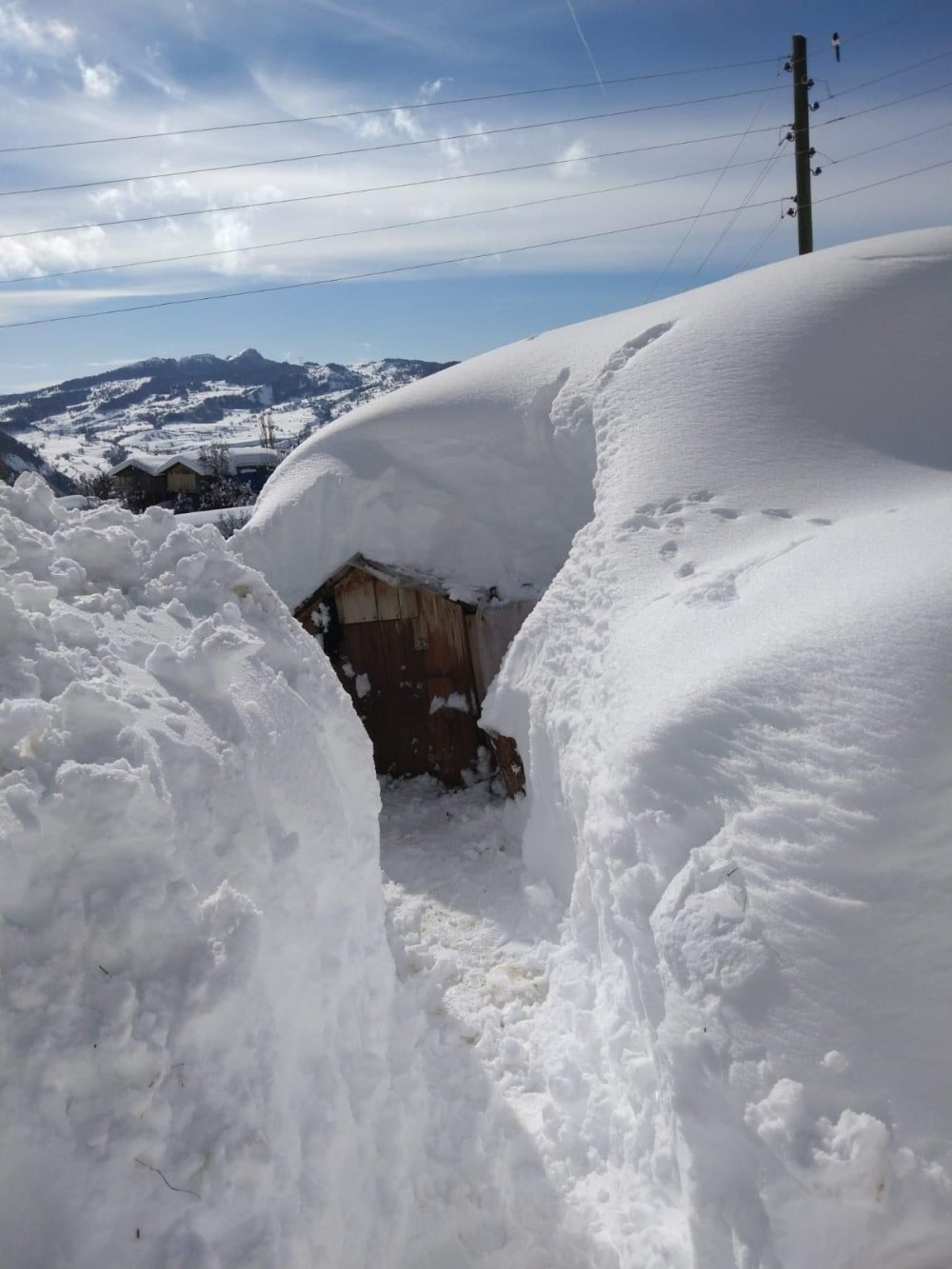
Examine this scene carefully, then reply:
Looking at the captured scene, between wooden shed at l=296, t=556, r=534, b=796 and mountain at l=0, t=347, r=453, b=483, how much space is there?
274ft

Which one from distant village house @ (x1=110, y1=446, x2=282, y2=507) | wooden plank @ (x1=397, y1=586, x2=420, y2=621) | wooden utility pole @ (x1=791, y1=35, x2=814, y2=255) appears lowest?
wooden plank @ (x1=397, y1=586, x2=420, y2=621)

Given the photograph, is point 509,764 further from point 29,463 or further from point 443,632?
point 29,463

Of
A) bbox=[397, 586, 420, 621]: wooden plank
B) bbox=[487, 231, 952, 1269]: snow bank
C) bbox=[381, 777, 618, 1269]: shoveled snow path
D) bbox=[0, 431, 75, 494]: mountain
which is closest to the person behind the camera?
bbox=[487, 231, 952, 1269]: snow bank

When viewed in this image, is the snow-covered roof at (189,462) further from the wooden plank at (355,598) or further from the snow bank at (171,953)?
the snow bank at (171,953)

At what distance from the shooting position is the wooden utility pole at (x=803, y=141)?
10.5 m

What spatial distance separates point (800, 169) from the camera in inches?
418

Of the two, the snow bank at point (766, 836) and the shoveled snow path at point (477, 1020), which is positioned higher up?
the snow bank at point (766, 836)

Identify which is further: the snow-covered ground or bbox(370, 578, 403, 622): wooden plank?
bbox(370, 578, 403, 622): wooden plank

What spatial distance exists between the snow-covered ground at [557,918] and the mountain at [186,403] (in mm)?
88178

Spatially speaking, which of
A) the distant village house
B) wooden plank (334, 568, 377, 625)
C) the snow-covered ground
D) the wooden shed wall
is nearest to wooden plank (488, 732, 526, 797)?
the wooden shed wall

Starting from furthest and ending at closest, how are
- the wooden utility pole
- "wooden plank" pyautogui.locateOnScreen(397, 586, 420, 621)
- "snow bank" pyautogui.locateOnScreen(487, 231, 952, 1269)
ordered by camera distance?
the wooden utility pole → "wooden plank" pyautogui.locateOnScreen(397, 586, 420, 621) → "snow bank" pyautogui.locateOnScreen(487, 231, 952, 1269)

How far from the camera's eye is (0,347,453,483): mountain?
109250 mm

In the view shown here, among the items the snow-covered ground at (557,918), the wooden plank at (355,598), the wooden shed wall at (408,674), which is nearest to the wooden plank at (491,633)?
the wooden shed wall at (408,674)

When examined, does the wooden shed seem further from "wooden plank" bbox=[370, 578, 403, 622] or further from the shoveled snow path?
→ the shoveled snow path
